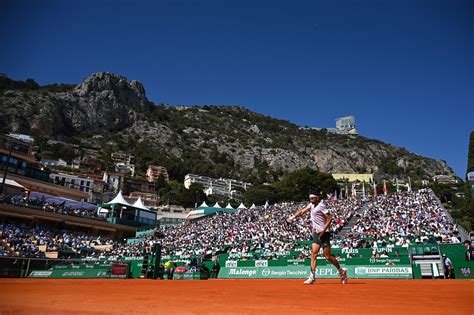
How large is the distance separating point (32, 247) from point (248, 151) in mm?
125484

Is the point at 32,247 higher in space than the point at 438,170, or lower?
lower

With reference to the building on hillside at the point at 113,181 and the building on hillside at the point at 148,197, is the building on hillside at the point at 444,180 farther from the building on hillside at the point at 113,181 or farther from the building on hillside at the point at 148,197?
the building on hillside at the point at 113,181

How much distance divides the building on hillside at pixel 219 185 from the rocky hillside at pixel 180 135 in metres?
6.34

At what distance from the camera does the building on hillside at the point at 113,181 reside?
10088cm

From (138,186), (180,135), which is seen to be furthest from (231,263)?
(180,135)

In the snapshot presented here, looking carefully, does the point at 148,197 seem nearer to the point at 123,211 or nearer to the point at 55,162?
the point at 55,162

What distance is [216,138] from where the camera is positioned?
158m

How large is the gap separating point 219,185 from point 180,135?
1313 inches

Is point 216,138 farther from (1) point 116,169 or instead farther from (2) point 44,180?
(2) point 44,180

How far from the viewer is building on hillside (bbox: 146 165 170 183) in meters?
117

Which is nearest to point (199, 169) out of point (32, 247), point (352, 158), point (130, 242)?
point (352, 158)

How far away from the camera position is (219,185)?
12962cm

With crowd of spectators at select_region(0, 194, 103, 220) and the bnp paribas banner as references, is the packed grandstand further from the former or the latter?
the bnp paribas banner

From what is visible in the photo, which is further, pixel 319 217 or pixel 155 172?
pixel 155 172
